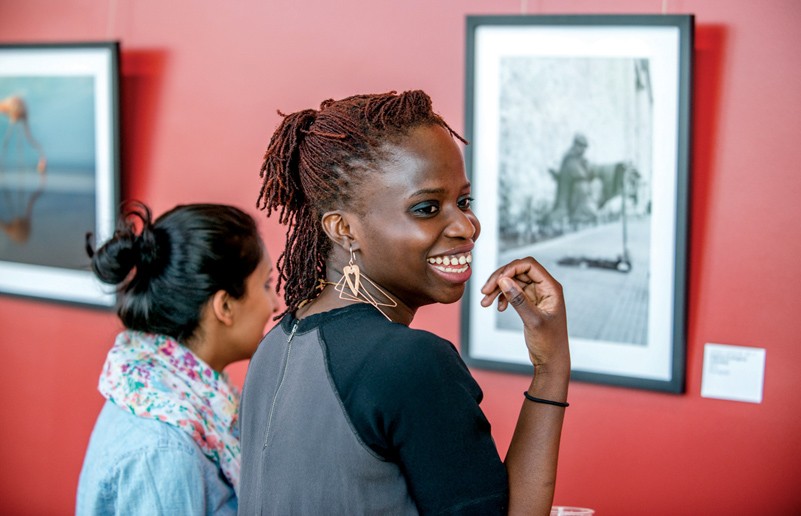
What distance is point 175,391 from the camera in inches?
62.4

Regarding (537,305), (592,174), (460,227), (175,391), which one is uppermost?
(592,174)

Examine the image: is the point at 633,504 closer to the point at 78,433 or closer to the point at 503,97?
the point at 503,97

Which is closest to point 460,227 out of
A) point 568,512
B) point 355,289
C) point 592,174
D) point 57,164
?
point 355,289

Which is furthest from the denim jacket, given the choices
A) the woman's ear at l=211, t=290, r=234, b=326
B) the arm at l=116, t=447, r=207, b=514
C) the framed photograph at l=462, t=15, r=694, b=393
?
the framed photograph at l=462, t=15, r=694, b=393

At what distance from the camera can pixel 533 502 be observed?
3.22 feet

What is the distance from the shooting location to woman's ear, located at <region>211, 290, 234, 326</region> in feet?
5.38

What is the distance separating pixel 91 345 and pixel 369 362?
2.10 meters

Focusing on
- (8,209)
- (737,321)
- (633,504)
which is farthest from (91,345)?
(737,321)

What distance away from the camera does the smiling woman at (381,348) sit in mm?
929

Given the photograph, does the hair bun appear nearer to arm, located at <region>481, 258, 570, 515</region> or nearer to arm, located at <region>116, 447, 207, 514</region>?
arm, located at <region>116, 447, 207, 514</region>

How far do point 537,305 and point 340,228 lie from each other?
0.92 ft

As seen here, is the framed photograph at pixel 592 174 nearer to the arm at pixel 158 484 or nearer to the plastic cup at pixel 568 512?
the plastic cup at pixel 568 512

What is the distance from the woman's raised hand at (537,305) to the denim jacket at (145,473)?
0.70 m

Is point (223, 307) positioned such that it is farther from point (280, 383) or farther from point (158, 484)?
point (280, 383)
